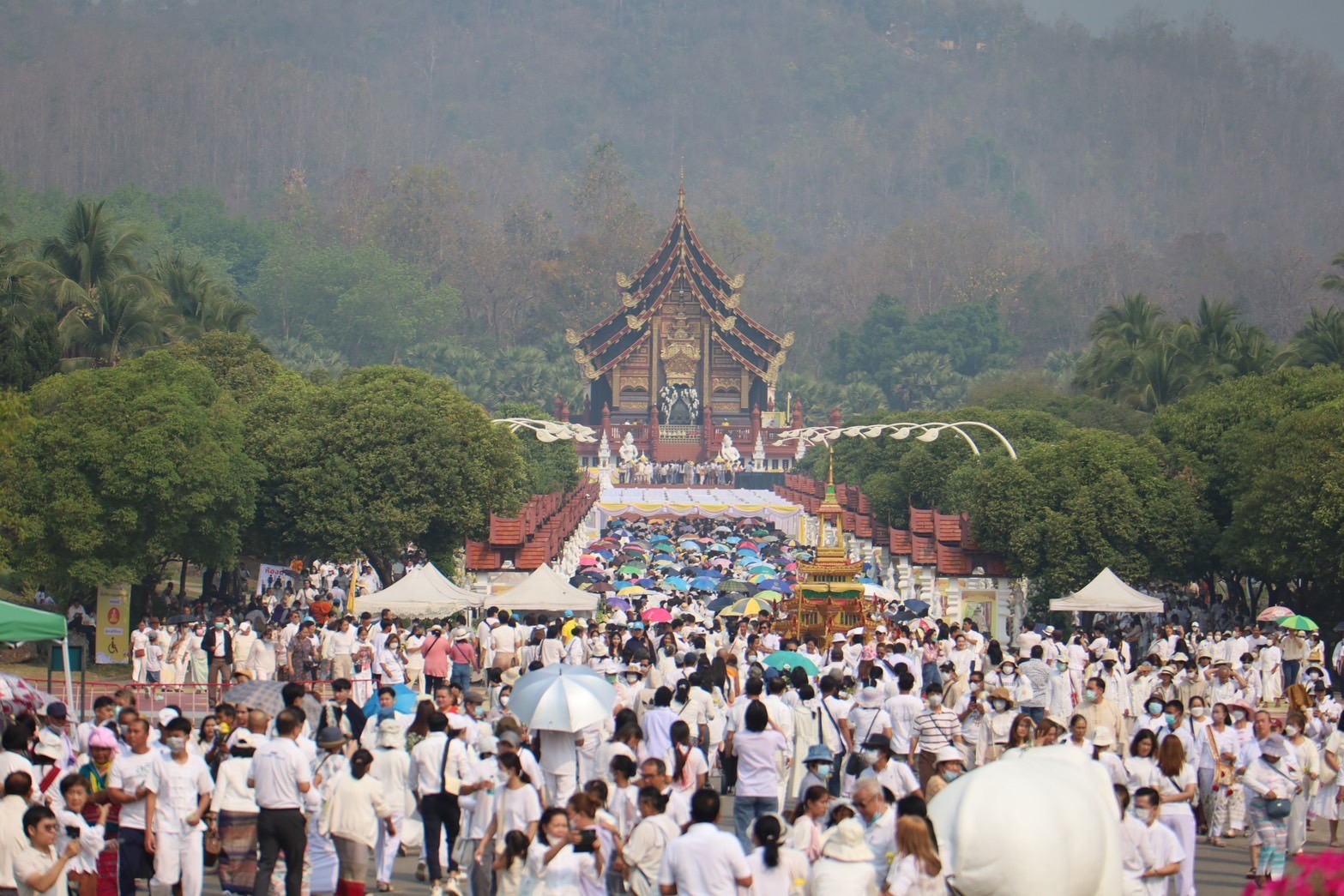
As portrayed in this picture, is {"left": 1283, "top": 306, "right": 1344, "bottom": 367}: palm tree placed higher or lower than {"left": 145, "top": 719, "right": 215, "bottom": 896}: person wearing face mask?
higher

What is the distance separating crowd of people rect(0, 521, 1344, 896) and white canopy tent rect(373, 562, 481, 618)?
837 centimetres

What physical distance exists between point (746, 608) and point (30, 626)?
18.6 m

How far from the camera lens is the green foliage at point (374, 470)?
122ft

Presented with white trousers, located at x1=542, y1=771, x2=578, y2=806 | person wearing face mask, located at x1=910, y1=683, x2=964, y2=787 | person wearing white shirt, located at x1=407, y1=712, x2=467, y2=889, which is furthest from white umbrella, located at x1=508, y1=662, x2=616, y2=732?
person wearing face mask, located at x1=910, y1=683, x2=964, y2=787

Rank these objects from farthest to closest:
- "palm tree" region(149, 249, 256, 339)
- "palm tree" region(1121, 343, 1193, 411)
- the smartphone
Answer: "palm tree" region(149, 249, 256, 339) → "palm tree" region(1121, 343, 1193, 411) → the smartphone

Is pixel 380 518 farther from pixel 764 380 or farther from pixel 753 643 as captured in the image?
pixel 764 380

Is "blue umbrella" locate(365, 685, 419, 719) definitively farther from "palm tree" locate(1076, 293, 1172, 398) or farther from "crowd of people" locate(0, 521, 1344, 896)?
"palm tree" locate(1076, 293, 1172, 398)

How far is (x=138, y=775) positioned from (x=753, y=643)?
11218 mm

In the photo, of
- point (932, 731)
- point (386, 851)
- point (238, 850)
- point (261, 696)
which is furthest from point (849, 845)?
point (261, 696)

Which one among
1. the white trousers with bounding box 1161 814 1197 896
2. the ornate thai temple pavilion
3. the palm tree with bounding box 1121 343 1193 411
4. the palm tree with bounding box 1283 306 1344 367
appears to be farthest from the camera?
the ornate thai temple pavilion

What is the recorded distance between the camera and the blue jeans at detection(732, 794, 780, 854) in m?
14.1

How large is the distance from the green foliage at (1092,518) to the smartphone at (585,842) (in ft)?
83.4

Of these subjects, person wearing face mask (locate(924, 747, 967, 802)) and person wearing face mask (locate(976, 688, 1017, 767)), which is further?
person wearing face mask (locate(976, 688, 1017, 767))

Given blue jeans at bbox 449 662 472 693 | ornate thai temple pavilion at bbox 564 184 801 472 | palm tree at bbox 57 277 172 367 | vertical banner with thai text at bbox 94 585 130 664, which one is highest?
ornate thai temple pavilion at bbox 564 184 801 472
